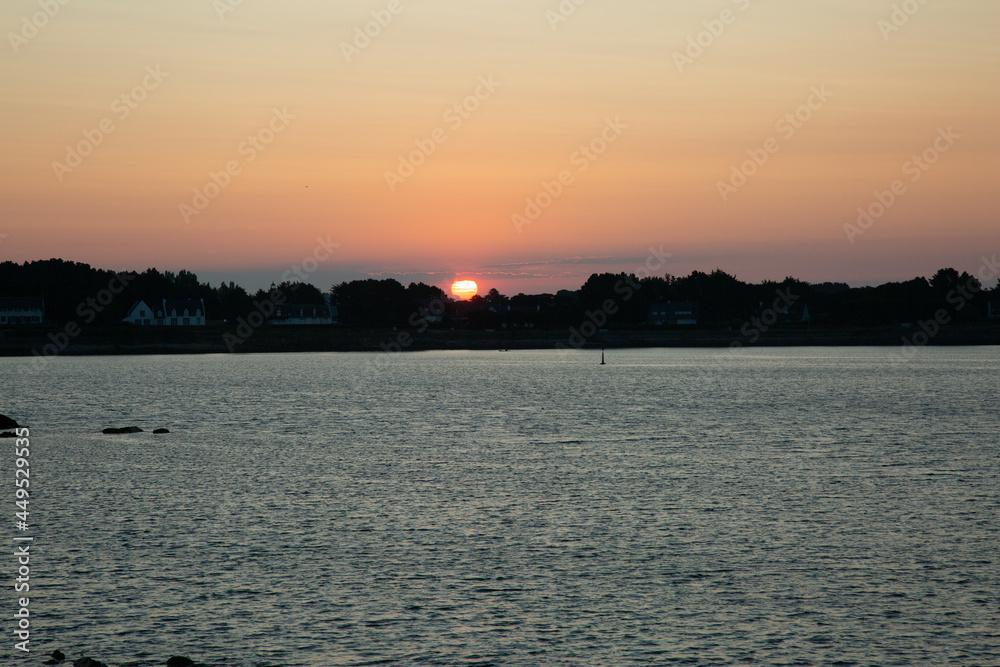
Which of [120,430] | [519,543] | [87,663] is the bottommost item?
[519,543]

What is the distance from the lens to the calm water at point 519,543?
832 inches

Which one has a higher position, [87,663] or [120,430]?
[120,430]

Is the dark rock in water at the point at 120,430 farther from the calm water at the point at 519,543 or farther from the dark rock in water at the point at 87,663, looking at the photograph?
the dark rock in water at the point at 87,663

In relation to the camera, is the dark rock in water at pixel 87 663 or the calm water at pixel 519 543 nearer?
the dark rock in water at pixel 87 663

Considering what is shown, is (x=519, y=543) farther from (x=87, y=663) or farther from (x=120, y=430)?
(x=120, y=430)

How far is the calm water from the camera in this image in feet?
69.4

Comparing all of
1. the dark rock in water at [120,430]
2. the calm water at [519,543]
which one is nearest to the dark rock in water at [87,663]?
the calm water at [519,543]

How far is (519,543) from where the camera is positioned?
3027 cm

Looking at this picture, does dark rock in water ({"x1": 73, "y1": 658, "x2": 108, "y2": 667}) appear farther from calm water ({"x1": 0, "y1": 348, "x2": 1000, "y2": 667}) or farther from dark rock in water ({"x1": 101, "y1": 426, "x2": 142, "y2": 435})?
dark rock in water ({"x1": 101, "y1": 426, "x2": 142, "y2": 435})

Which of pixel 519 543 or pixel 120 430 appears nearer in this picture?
pixel 519 543

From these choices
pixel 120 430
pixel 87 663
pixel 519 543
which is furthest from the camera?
pixel 120 430

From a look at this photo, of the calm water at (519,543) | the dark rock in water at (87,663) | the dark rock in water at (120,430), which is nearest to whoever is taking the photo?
the dark rock in water at (87,663)

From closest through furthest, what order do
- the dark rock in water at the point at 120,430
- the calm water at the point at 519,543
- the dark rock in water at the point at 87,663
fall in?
the dark rock in water at the point at 87,663 → the calm water at the point at 519,543 → the dark rock in water at the point at 120,430

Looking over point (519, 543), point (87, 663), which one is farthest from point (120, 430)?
point (87, 663)
